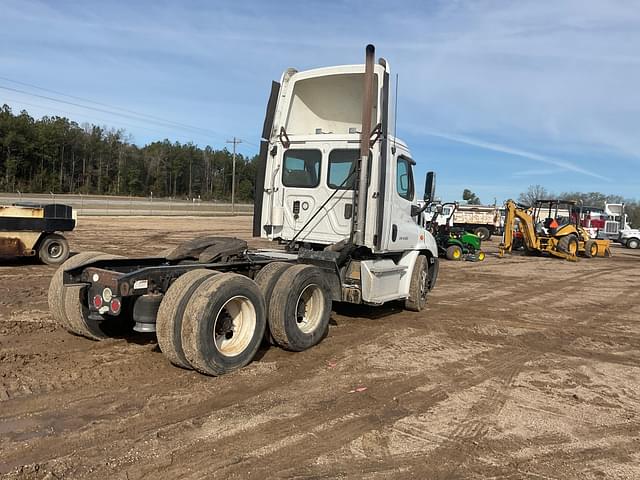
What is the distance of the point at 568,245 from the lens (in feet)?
73.7

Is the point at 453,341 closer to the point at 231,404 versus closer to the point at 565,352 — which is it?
the point at 565,352

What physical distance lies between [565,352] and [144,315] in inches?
211

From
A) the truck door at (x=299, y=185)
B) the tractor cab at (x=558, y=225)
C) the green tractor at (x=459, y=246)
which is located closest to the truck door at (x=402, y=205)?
the truck door at (x=299, y=185)

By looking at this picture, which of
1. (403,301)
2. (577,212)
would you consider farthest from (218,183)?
(403,301)

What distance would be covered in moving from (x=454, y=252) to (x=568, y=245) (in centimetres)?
609

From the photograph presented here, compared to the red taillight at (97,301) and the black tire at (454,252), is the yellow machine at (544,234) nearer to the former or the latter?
the black tire at (454,252)

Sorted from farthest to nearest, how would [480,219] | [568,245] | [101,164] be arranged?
[101,164], [480,219], [568,245]

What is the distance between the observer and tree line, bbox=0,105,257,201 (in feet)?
262

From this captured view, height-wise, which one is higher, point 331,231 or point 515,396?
point 331,231

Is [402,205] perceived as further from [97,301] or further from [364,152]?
[97,301]

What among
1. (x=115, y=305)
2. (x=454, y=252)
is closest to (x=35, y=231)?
(x=115, y=305)

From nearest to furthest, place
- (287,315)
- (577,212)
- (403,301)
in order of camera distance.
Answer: (287,315), (403,301), (577,212)

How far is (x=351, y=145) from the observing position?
303 inches

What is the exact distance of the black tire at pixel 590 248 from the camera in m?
24.1
